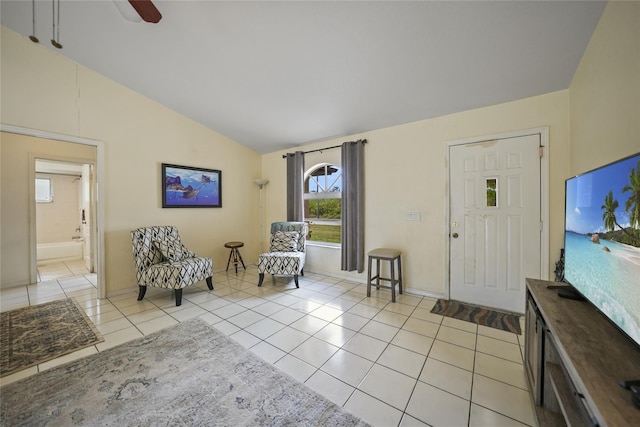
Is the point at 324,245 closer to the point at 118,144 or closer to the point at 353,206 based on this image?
the point at 353,206

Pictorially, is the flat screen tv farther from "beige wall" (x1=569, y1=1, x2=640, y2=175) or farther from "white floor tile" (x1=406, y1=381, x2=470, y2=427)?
"white floor tile" (x1=406, y1=381, x2=470, y2=427)

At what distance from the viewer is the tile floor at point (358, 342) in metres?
1.48

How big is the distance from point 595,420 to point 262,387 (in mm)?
1623

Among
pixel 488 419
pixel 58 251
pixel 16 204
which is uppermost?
pixel 16 204

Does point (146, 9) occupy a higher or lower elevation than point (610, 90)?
higher

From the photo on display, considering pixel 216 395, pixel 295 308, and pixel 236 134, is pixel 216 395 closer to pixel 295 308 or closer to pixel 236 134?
pixel 295 308

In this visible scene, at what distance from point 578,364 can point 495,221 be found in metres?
2.28

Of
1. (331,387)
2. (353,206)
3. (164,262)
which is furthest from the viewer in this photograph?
(353,206)

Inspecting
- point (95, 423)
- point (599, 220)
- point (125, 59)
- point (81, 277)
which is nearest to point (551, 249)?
point (599, 220)

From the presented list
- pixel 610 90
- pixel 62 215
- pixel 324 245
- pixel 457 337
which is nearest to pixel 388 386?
pixel 457 337

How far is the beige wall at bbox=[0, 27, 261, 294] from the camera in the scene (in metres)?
2.69

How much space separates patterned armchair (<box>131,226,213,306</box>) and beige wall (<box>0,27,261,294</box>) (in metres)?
0.42

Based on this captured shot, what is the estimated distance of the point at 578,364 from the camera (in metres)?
0.83

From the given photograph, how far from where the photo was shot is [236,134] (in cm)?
437
